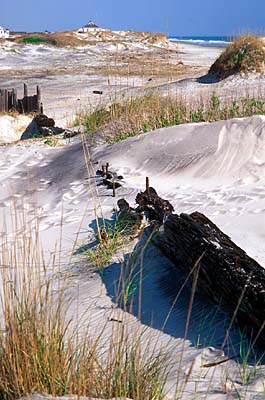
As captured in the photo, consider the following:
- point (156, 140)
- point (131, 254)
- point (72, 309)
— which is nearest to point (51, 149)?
point (156, 140)

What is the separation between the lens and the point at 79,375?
105 inches

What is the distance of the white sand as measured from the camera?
3.69 m

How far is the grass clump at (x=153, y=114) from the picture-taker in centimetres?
973

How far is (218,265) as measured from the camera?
396 cm

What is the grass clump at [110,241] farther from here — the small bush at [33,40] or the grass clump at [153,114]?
the small bush at [33,40]

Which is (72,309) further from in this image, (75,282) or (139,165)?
(139,165)

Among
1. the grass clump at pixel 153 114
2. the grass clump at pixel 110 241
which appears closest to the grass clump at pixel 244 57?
the grass clump at pixel 153 114

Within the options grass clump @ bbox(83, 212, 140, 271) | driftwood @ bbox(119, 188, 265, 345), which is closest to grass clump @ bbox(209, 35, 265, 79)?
grass clump @ bbox(83, 212, 140, 271)

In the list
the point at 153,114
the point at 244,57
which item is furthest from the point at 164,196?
the point at 244,57

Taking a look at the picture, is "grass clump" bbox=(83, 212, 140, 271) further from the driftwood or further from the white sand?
the driftwood

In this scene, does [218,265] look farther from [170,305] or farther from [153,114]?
[153,114]

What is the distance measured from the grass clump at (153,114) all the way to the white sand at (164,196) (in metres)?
0.51

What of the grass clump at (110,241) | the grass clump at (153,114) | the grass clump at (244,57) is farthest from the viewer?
the grass clump at (244,57)

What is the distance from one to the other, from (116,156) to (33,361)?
632cm
